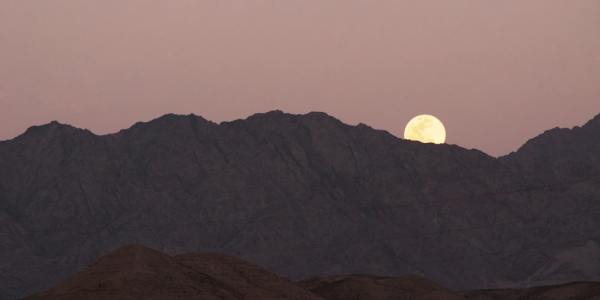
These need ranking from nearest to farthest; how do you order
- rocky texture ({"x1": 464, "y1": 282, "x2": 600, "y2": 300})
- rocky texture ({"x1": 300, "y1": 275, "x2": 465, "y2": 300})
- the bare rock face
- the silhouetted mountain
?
the bare rock face, the silhouetted mountain, rocky texture ({"x1": 300, "y1": 275, "x2": 465, "y2": 300}), rocky texture ({"x1": 464, "y1": 282, "x2": 600, "y2": 300})

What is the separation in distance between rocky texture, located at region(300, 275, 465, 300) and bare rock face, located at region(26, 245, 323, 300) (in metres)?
15.3

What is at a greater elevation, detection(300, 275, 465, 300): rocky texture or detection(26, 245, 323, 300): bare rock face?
detection(300, 275, 465, 300): rocky texture

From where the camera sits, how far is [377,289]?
282ft

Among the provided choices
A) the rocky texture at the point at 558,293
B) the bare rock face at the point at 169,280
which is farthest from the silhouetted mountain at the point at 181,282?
the rocky texture at the point at 558,293

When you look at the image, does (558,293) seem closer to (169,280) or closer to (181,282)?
(181,282)

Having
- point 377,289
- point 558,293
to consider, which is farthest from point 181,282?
point 558,293

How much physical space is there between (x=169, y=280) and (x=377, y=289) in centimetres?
3044

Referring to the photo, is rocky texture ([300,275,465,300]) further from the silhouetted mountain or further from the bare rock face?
the bare rock face

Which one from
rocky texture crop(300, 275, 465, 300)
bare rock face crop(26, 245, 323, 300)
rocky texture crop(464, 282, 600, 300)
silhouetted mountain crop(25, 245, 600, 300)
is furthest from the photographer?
rocky texture crop(464, 282, 600, 300)

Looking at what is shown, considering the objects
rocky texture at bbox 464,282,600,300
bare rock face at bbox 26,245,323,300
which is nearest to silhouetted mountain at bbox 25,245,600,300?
bare rock face at bbox 26,245,323,300

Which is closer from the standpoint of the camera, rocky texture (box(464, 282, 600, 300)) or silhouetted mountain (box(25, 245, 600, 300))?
silhouetted mountain (box(25, 245, 600, 300))

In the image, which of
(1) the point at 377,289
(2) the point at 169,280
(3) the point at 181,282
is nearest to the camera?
(2) the point at 169,280

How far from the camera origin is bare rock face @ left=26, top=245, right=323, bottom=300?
55656 mm

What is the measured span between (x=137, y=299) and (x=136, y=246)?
11.6 metres
